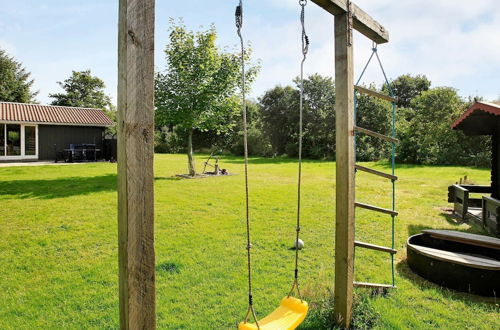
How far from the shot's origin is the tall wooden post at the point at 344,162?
297cm

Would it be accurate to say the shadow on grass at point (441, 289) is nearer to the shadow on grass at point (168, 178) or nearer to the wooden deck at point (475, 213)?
the wooden deck at point (475, 213)

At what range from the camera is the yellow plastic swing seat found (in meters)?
2.40

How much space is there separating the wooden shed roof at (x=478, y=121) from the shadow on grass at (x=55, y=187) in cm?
969

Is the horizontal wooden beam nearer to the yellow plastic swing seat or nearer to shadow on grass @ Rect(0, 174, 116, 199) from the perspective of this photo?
the yellow plastic swing seat

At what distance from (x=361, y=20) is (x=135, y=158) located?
103 inches

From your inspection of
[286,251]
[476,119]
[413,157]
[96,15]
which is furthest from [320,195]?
[413,157]

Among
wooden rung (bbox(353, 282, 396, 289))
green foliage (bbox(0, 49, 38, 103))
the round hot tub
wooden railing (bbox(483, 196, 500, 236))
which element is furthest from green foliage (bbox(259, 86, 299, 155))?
green foliage (bbox(0, 49, 38, 103))

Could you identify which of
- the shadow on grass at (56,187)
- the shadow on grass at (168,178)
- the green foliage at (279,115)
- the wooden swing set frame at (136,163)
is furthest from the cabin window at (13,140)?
the wooden swing set frame at (136,163)

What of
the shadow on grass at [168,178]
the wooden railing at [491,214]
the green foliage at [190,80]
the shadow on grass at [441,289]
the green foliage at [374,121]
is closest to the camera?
the shadow on grass at [441,289]

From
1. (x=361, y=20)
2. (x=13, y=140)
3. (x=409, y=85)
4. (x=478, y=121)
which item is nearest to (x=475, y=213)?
(x=478, y=121)

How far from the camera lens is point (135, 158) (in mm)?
1658

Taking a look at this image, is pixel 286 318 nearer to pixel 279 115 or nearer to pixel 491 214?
pixel 491 214

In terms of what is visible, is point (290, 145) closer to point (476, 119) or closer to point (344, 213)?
point (476, 119)

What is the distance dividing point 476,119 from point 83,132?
21.7m
